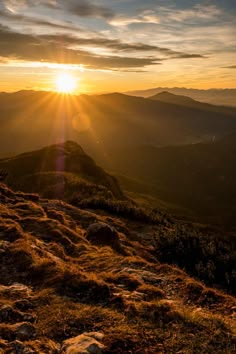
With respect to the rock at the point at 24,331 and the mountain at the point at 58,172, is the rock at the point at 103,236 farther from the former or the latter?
the mountain at the point at 58,172

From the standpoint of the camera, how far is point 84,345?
793cm

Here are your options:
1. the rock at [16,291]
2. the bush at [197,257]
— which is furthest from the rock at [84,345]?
the bush at [197,257]

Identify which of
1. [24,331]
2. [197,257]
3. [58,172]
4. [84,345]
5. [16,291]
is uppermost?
[84,345]

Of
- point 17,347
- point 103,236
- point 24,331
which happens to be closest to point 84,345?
point 17,347

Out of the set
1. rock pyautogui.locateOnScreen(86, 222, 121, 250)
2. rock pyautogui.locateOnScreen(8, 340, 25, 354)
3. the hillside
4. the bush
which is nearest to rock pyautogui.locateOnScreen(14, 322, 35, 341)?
the hillside

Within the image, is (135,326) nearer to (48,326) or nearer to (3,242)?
(48,326)

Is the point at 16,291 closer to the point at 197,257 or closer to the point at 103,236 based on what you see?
the point at 103,236

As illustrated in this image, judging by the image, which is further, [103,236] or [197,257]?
[103,236]

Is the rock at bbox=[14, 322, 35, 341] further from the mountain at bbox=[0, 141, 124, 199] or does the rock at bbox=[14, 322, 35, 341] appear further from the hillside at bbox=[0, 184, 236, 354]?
the mountain at bbox=[0, 141, 124, 199]

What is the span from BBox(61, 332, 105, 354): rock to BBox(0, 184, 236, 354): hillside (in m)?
0.02

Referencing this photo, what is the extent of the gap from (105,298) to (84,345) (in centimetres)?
285

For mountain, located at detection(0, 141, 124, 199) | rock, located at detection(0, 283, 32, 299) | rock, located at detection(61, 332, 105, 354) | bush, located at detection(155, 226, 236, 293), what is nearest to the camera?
rock, located at detection(61, 332, 105, 354)

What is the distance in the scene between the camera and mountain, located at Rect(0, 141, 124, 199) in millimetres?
55900

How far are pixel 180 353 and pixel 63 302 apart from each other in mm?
4042
